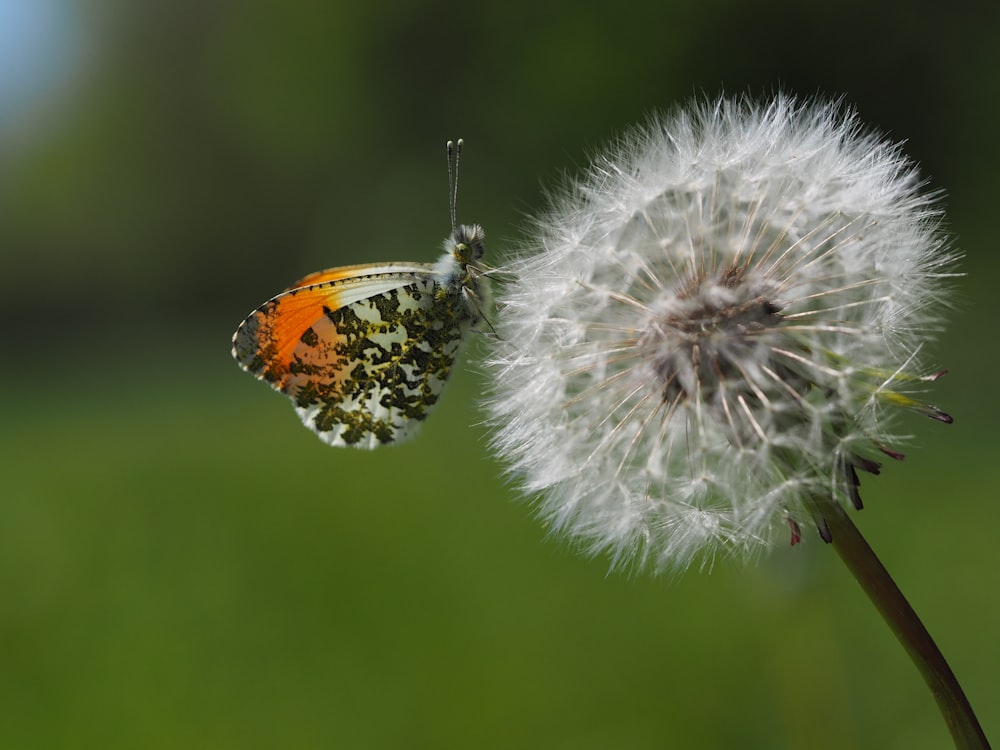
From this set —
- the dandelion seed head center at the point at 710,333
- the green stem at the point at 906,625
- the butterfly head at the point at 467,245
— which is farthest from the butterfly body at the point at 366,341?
the green stem at the point at 906,625

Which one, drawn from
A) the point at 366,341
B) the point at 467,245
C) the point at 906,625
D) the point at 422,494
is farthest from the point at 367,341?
the point at 422,494

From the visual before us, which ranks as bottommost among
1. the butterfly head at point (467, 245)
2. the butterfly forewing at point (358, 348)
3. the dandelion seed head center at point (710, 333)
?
the dandelion seed head center at point (710, 333)

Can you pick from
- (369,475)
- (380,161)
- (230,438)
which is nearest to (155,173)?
(380,161)

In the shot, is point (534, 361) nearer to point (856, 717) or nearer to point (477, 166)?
point (856, 717)

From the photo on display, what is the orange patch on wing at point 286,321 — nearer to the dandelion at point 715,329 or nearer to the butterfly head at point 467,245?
the butterfly head at point 467,245

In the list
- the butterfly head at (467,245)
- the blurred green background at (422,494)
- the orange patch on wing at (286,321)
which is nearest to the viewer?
the butterfly head at (467,245)

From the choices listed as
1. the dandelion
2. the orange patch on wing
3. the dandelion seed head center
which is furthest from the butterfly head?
the dandelion seed head center

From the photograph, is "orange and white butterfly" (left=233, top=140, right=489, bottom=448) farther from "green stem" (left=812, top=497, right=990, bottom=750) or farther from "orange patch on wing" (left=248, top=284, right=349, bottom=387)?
"green stem" (left=812, top=497, right=990, bottom=750)
